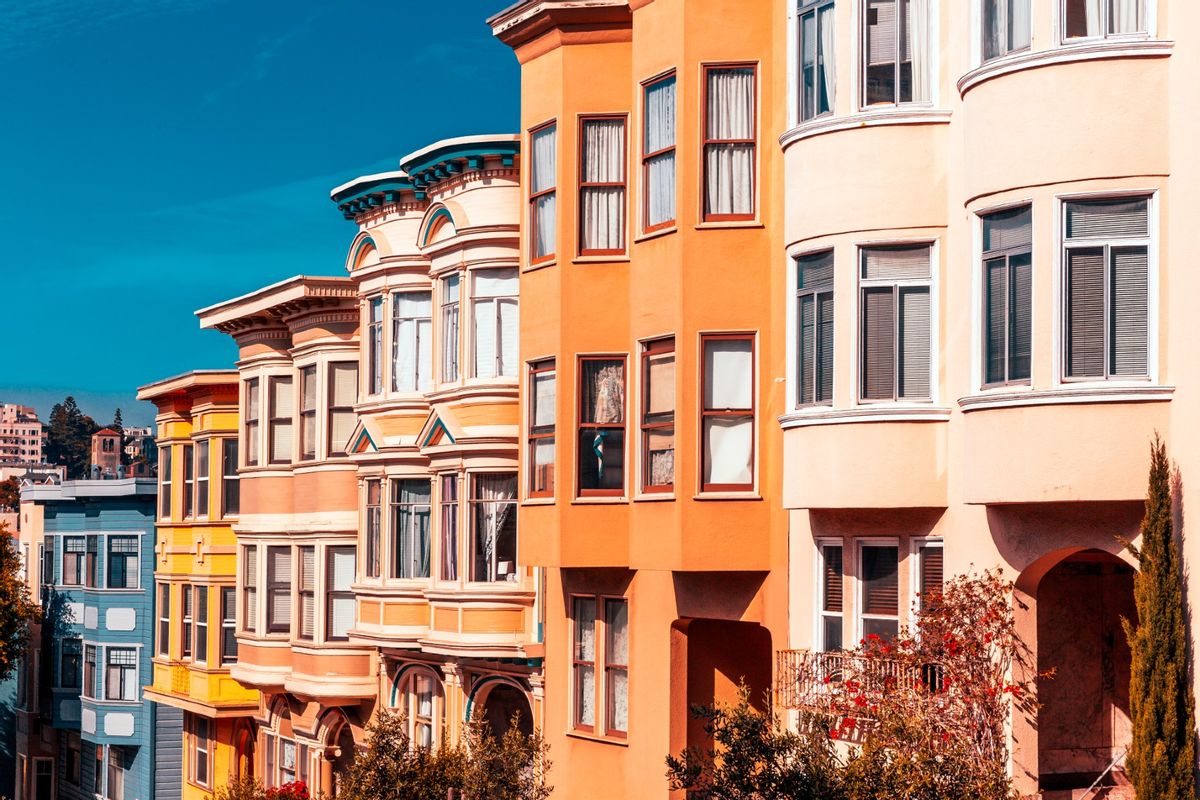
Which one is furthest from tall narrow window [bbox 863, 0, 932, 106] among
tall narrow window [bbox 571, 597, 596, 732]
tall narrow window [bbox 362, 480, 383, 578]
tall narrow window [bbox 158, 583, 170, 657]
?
tall narrow window [bbox 158, 583, 170, 657]

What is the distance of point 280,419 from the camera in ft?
127

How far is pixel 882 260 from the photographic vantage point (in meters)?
20.0

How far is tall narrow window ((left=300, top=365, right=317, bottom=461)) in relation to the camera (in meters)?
37.1

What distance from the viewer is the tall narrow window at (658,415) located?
23.5 metres

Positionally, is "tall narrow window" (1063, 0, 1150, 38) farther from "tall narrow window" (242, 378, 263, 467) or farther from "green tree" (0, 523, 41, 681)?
"green tree" (0, 523, 41, 681)

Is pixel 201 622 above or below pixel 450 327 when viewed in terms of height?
below

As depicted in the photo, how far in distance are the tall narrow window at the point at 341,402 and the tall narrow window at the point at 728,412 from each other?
14632 millimetres

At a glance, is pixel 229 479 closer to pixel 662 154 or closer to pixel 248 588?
pixel 248 588

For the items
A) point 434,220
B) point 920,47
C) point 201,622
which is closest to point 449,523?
point 434,220

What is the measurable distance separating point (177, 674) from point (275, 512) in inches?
392

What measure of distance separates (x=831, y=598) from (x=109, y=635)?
35526 millimetres

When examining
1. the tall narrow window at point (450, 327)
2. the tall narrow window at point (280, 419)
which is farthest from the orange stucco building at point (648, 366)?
the tall narrow window at point (280, 419)

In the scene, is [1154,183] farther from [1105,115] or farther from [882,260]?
[882,260]

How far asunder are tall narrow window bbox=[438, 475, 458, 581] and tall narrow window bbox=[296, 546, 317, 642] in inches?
263
